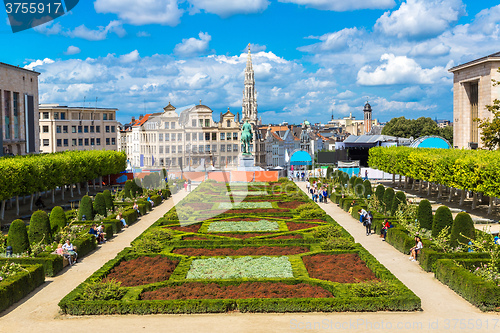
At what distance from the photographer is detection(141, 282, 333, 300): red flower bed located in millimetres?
18562

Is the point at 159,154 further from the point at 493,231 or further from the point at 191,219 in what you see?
the point at 493,231

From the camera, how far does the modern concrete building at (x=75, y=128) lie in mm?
110375

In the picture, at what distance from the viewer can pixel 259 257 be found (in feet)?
81.2

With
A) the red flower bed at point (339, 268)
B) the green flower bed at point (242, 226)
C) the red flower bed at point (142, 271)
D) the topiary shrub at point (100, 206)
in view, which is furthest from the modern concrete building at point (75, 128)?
the red flower bed at point (339, 268)

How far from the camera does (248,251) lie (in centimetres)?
2612

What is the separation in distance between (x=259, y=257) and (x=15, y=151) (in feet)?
212

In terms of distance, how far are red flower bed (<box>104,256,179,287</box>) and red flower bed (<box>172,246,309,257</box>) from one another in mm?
1999

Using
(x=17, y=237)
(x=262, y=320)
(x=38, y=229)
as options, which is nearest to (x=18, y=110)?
(x=38, y=229)

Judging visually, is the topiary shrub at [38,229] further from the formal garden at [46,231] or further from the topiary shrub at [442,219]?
the topiary shrub at [442,219]

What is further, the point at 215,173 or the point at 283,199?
the point at 215,173

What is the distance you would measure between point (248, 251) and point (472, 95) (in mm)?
69134

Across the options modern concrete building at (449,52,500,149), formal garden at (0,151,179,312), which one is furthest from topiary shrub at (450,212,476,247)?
modern concrete building at (449,52,500,149)

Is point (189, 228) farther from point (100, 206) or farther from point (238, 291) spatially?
point (238, 291)

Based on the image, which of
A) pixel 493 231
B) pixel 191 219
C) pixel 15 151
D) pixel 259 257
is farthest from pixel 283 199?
pixel 15 151
